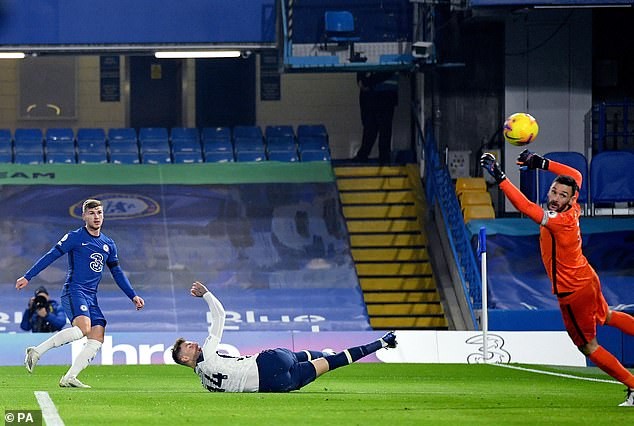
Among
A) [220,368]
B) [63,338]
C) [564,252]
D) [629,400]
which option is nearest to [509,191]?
[564,252]

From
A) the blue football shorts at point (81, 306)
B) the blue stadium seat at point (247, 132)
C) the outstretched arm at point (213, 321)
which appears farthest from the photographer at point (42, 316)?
the outstretched arm at point (213, 321)

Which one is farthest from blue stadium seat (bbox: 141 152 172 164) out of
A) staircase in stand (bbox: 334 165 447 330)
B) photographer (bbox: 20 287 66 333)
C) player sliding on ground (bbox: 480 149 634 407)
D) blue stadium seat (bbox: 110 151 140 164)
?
player sliding on ground (bbox: 480 149 634 407)

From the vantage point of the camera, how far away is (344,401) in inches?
502

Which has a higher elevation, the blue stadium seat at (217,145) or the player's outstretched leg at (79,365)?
the blue stadium seat at (217,145)

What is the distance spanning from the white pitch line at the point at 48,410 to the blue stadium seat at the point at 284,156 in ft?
51.8

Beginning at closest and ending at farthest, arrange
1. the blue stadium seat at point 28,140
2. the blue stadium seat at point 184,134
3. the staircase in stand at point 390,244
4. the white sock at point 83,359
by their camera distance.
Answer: the white sock at point 83,359, the staircase in stand at point 390,244, the blue stadium seat at point 28,140, the blue stadium seat at point 184,134

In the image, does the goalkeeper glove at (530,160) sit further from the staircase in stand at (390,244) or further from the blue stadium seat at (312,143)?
the blue stadium seat at (312,143)

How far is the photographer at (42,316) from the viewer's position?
22.5 m

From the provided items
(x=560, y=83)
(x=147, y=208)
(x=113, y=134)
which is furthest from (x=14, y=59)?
(x=560, y=83)

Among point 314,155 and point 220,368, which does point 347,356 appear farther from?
point 314,155

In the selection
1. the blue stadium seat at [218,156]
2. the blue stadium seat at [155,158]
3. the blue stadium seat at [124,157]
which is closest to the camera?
the blue stadium seat at [124,157]

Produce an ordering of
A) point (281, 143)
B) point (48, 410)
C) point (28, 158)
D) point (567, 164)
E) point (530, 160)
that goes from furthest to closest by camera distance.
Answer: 1. point (281, 143)
2. point (28, 158)
3. point (567, 164)
4. point (530, 160)
5. point (48, 410)

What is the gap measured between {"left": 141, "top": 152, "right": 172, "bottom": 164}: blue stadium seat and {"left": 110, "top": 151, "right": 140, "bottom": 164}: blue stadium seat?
147 mm

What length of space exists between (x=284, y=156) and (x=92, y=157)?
383 cm
